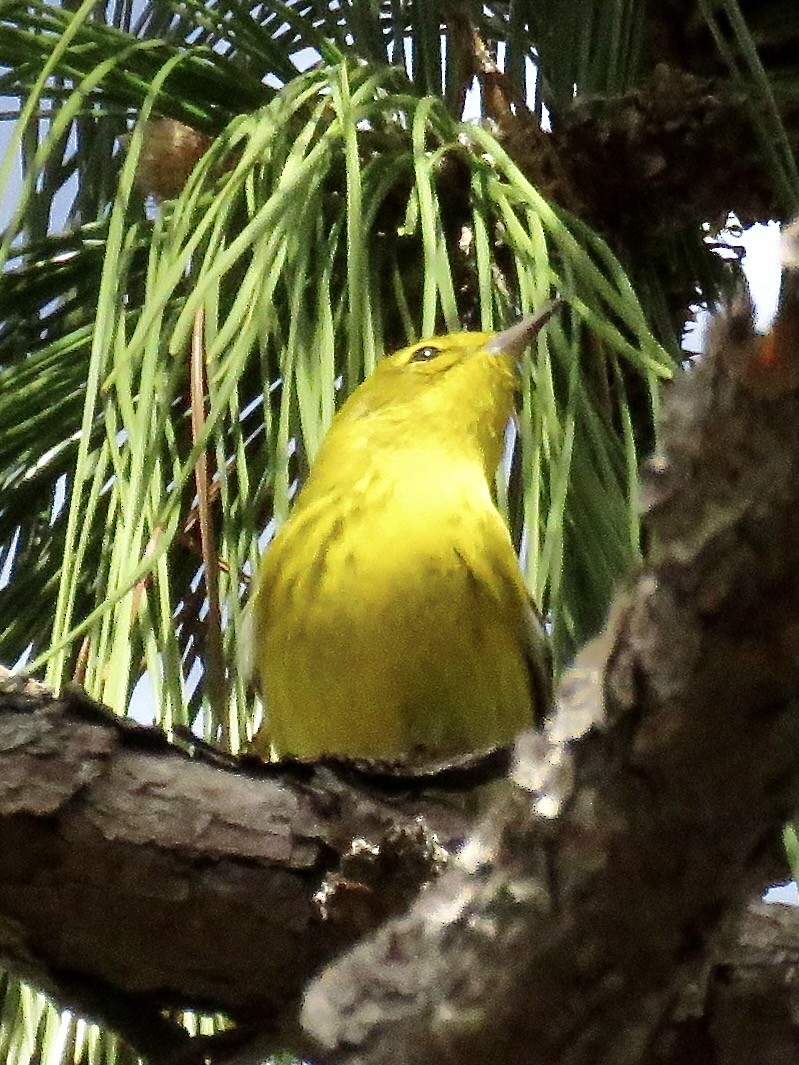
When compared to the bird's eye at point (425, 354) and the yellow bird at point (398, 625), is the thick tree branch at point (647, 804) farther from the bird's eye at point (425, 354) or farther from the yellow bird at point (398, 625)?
the bird's eye at point (425, 354)

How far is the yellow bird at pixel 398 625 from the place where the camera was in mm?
1271

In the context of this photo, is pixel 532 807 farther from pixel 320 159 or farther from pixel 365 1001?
pixel 320 159

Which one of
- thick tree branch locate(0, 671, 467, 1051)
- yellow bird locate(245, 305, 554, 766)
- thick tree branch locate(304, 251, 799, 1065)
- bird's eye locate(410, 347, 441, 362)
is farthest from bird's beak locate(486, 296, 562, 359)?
thick tree branch locate(304, 251, 799, 1065)

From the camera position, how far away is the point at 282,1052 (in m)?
0.90

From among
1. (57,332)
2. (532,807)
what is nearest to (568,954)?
(532,807)

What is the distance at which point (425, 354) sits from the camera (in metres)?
1.39

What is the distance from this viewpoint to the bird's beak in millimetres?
1100

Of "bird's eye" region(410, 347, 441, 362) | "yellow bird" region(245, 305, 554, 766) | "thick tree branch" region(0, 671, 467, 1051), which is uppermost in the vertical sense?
"bird's eye" region(410, 347, 441, 362)

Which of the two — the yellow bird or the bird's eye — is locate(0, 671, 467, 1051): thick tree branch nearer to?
the yellow bird

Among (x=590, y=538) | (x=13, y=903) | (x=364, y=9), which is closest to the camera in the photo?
(x=13, y=903)

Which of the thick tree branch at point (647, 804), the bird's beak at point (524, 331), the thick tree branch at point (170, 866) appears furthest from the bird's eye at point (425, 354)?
the thick tree branch at point (647, 804)

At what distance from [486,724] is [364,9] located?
71cm

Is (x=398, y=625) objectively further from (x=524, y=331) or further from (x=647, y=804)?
(x=647, y=804)

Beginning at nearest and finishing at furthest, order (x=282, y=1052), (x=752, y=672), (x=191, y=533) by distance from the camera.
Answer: (x=752, y=672) → (x=282, y=1052) → (x=191, y=533)
